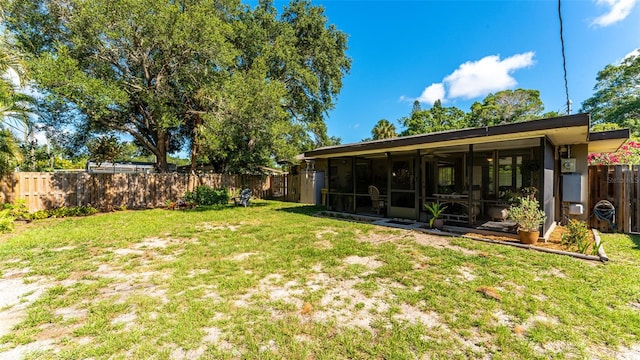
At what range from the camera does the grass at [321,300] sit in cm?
225

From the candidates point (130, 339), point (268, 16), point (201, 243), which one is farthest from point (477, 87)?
point (130, 339)

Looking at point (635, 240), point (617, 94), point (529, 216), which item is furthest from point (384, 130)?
point (529, 216)

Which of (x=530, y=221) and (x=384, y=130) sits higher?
(x=384, y=130)

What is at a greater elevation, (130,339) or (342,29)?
(342,29)

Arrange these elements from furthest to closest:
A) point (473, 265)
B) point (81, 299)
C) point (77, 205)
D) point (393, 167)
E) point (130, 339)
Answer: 1. point (77, 205)
2. point (393, 167)
3. point (473, 265)
4. point (81, 299)
5. point (130, 339)

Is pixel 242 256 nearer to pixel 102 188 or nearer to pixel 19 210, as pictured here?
pixel 19 210

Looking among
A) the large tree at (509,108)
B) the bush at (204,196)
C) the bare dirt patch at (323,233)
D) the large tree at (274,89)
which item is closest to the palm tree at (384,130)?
the large tree at (509,108)

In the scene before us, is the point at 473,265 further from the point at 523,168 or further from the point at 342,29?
the point at 342,29

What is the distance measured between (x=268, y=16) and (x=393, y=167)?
13.9 meters

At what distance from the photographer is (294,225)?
752cm

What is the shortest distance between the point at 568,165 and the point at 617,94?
86.1 feet

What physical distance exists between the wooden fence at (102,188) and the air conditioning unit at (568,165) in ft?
47.2

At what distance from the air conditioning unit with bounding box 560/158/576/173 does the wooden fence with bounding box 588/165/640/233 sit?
0.81m

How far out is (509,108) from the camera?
2605 centimetres
